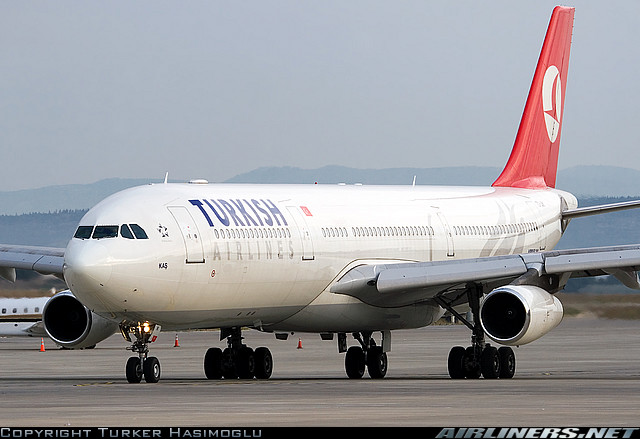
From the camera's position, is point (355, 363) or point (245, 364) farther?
point (355, 363)

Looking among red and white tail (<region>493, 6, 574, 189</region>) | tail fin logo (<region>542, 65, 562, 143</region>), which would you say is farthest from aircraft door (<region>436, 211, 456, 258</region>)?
tail fin logo (<region>542, 65, 562, 143</region>)

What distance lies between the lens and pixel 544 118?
40719 millimetres

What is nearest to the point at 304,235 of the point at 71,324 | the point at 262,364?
the point at 262,364

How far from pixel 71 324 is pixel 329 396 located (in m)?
9.22

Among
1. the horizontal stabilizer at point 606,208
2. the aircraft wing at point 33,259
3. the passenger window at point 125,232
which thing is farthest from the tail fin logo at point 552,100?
the passenger window at point 125,232

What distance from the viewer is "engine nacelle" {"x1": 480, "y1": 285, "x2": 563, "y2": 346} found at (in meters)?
27.7

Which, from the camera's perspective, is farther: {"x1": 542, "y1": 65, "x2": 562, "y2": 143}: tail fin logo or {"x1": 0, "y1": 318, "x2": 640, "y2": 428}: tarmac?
{"x1": 542, "y1": 65, "x2": 562, "y2": 143}: tail fin logo

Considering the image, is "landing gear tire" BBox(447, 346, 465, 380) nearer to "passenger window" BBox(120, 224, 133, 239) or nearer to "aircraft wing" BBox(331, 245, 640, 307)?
"aircraft wing" BBox(331, 245, 640, 307)

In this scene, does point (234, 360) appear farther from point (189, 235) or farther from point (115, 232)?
point (115, 232)

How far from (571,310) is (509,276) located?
3067cm

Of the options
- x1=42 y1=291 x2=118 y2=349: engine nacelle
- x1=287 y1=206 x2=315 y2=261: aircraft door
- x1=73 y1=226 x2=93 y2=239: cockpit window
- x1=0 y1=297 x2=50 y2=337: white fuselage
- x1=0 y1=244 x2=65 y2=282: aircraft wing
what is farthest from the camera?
x1=0 y1=297 x2=50 y2=337: white fuselage

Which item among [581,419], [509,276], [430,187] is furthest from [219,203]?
[581,419]

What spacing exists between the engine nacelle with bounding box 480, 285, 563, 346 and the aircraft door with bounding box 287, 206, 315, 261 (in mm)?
3641

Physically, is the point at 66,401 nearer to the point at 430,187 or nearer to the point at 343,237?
the point at 343,237
